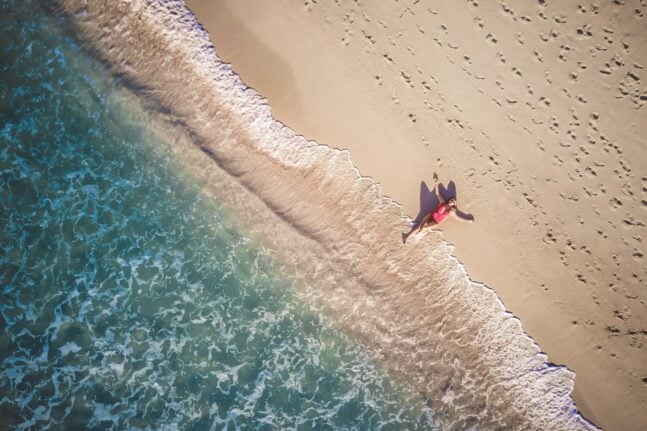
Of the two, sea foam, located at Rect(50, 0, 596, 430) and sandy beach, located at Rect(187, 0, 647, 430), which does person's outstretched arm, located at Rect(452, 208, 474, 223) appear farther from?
sea foam, located at Rect(50, 0, 596, 430)

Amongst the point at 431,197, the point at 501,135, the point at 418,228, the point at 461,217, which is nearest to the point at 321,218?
the point at 418,228

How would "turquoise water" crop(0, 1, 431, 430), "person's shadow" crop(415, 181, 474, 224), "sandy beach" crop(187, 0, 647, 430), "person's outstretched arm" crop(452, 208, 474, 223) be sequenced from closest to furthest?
"turquoise water" crop(0, 1, 431, 430) → "sandy beach" crop(187, 0, 647, 430) → "person's outstretched arm" crop(452, 208, 474, 223) → "person's shadow" crop(415, 181, 474, 224)

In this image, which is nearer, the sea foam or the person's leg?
the person's leg

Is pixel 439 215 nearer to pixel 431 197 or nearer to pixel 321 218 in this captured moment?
pixel 431 197

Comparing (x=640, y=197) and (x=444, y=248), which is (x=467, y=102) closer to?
(x=444, y=248)

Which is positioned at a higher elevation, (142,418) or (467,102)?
(467,102)

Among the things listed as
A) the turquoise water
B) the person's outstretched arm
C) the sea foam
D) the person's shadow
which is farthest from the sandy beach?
the turquoise water

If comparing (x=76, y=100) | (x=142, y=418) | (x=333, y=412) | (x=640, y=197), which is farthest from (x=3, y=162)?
(x=640, y=197)
